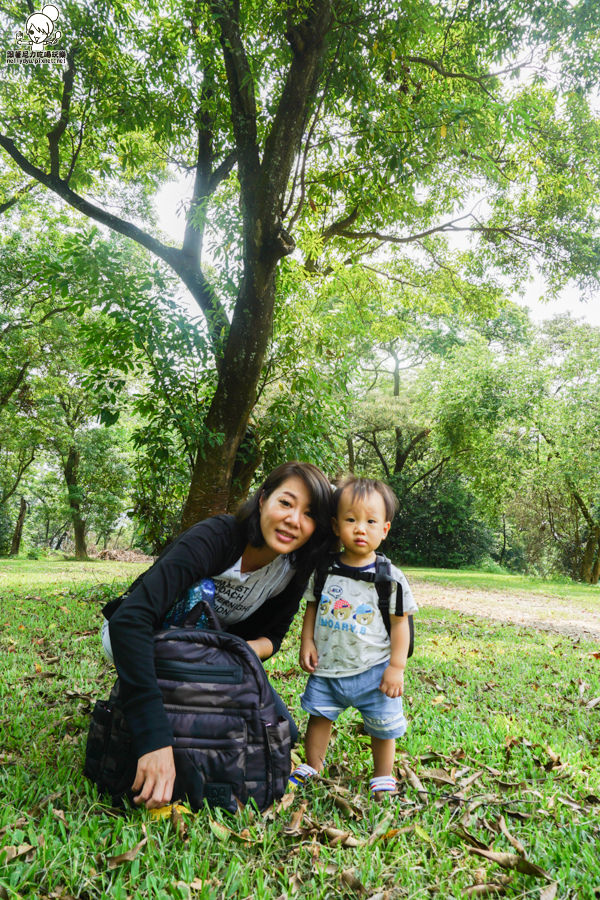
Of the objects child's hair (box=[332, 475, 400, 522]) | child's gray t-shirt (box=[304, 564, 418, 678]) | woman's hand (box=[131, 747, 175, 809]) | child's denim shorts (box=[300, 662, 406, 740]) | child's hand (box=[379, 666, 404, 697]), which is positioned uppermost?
child's hair (box=[332, 475, 400, 522])

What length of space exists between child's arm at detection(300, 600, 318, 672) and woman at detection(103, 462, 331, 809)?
0.11m

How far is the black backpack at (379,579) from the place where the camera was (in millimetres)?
2221

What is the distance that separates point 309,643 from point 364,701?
12.9 inches

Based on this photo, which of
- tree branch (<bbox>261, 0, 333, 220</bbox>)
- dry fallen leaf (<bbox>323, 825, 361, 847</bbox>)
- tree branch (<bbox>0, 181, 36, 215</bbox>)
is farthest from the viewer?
tree branch (<bbox>0, 181, 36, 215</bbox>)

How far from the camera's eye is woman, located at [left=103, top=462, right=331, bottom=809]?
5.56ft

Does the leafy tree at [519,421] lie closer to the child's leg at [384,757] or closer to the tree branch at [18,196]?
the tree branch at [18,196]

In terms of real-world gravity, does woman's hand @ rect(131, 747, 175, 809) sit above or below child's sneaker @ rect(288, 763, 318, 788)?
above

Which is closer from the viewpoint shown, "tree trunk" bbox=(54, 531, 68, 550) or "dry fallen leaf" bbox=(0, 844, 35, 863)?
"dry fallen leaf" bbox=(0, 844, 35, 863)

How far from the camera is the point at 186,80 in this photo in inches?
251

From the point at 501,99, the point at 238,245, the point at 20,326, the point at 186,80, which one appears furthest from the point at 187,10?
the point at 20,326

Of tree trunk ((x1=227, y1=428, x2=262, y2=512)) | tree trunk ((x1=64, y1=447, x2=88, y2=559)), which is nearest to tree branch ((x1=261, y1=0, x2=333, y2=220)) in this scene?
tree trunk ((x1=227, y1=428, x2=262, y2=512))

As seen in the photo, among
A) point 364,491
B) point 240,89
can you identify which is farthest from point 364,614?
point 240,89

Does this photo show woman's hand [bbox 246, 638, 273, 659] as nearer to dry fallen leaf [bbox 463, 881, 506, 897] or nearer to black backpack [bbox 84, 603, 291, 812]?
black backpack [bbox 84, 603, 291, 812]

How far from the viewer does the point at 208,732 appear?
180cm
